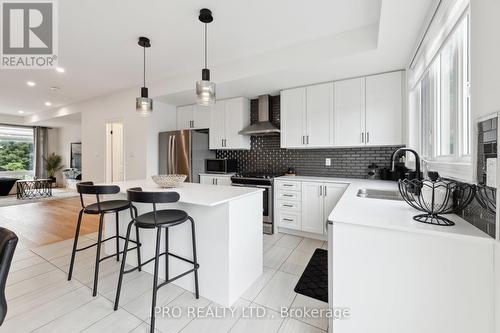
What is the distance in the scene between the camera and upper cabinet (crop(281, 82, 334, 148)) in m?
3.26

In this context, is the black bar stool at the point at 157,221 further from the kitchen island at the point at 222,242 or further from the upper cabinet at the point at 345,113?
the upper cabinet at the point at 345,113

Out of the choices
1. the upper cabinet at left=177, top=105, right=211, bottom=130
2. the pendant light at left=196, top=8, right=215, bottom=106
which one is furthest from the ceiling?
the upper cabinet at left=177, top=105, right=211, bottom=130

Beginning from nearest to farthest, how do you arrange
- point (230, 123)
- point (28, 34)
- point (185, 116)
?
point (28, 34) < point (230, 123) < point (185, 116)

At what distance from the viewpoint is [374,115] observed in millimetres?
2938

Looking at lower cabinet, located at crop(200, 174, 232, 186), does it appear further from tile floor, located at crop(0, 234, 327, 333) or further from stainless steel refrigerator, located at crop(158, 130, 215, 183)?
tile floor, located at crop(0, 234, 327, 333)

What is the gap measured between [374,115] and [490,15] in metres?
2.15

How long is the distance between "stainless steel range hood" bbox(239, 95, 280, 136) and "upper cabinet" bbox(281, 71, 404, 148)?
25cm

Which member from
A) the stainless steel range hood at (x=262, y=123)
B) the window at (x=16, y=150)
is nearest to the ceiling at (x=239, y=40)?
the stainless steel range hood at (x=262, y=123)

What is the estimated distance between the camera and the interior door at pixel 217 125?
4191mm

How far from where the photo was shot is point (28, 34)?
2543 mm

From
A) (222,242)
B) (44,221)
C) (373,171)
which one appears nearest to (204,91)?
(222,242)

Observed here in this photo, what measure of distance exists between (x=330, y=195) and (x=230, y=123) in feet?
7.30

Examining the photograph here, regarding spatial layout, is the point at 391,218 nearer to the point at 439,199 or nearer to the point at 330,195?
the point at 439,199

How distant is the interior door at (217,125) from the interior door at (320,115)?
1.66 meters
